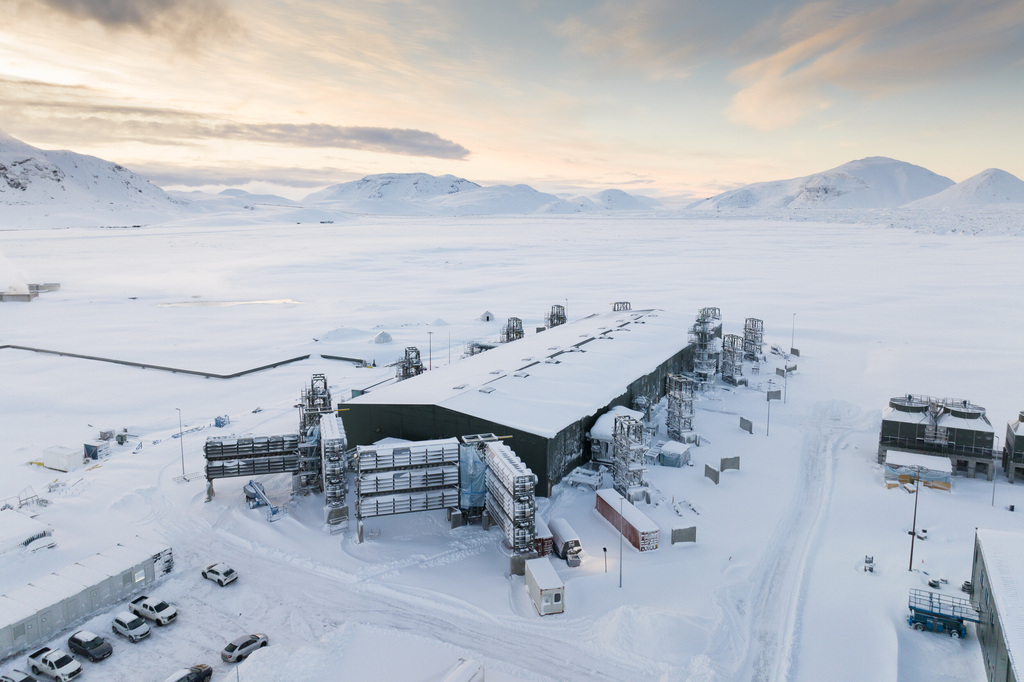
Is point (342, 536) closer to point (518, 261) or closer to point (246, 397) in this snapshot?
point (246, 397)

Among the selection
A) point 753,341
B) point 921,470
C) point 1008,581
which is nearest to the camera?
point 1008,581

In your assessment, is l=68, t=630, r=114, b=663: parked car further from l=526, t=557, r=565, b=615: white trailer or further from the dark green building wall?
the dark green building wall

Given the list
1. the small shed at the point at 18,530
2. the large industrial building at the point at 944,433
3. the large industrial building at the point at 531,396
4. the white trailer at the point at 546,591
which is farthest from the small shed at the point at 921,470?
the small shed at the point at 18,530

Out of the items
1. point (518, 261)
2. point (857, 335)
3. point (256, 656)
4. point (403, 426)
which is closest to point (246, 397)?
point (403, 426)

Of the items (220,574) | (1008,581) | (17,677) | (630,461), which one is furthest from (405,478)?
(1008,581)

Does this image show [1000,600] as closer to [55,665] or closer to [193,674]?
[193,674]

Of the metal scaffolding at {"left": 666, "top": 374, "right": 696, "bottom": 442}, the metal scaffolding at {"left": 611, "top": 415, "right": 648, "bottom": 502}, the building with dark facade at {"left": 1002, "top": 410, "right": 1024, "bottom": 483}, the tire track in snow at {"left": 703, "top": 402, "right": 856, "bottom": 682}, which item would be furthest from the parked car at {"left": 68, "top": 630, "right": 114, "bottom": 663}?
the building with dark facade at {"left": 1002, "top": 410, "right": 1024, "bottom": 483}
